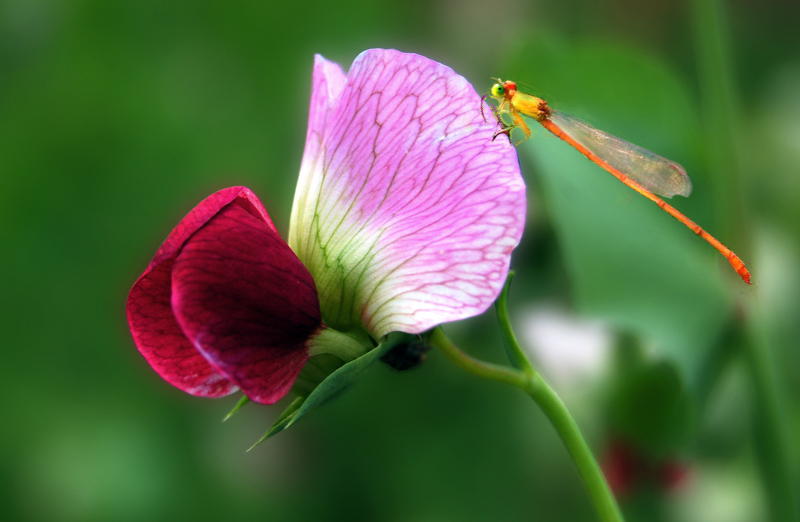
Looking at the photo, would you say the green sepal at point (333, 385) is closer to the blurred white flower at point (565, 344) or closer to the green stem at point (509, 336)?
the green stem at point (509, 336)

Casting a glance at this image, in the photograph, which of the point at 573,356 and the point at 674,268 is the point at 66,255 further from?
the point at 674,268

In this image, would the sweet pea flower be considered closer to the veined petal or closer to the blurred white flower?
the veined petal

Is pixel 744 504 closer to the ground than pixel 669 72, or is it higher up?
closer to the ground

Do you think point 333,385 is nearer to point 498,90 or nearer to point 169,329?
point 169,329

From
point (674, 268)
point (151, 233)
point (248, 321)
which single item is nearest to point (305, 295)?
point (248, 321)

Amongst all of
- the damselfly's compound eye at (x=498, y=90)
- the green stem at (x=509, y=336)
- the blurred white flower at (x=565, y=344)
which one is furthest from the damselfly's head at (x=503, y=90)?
the blurred white flower at (x=565, y=344)

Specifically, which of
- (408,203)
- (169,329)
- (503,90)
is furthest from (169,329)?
(503,90)
